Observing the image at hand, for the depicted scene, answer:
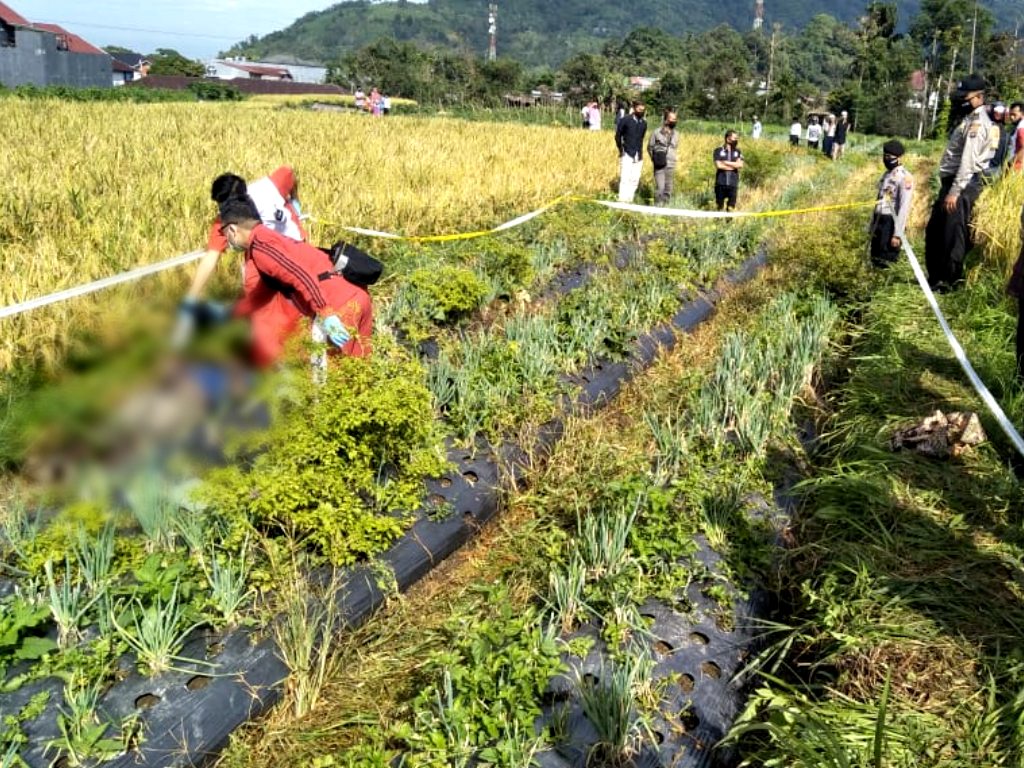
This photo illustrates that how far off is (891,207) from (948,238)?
1.60 feet

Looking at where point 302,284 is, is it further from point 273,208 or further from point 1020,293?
point 1020,293

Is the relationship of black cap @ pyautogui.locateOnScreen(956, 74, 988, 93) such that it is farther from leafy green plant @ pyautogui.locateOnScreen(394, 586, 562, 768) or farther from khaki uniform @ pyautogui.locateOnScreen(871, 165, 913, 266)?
leafy green plant @ pyautogui.locateOnScreen(394, 586, 562, 768)

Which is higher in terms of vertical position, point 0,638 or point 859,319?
point 859,319

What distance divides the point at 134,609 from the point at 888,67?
5586 cm

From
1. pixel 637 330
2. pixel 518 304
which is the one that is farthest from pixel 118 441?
pixel 518 304

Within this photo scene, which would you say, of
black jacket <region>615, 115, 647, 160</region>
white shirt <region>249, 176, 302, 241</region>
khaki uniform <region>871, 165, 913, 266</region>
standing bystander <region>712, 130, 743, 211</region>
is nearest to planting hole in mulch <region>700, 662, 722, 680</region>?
white shirt <region>249, 176, 302, 241</region>

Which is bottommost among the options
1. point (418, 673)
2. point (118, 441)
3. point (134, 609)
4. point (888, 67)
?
point (418, 673)

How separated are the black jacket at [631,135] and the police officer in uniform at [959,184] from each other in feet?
15.6

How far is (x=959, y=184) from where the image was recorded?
220 inches

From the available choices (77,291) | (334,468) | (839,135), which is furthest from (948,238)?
(839,135)

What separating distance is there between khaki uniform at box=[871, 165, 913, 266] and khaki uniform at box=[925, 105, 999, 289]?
24 centimetres

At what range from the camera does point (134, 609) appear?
244cm

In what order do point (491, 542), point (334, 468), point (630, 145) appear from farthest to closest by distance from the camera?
1. point (630, 145)
2. point (491, 542)
3. point (334, 468)

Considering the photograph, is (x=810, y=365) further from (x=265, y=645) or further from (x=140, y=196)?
(x=140, y=196)
